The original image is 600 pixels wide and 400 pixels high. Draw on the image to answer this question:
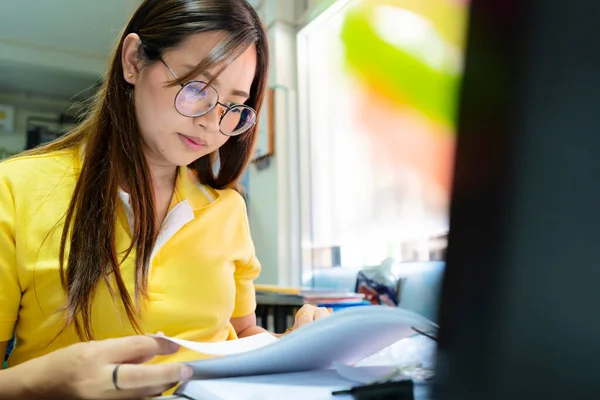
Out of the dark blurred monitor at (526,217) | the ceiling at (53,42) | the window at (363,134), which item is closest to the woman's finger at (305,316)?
the dark blurred monitor at (526,217)

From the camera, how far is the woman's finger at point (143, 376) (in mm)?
323

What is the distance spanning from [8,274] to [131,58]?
34 centimetres

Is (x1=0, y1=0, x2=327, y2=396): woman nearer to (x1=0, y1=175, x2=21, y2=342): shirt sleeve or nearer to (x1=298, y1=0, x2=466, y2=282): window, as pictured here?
(x1=0, y1=175, x2=21, y2=342): shirt sleeve

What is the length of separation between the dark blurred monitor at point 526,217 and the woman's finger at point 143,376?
224 mm

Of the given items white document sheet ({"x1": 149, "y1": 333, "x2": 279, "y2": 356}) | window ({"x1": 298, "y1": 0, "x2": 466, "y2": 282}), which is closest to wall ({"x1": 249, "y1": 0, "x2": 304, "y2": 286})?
window ({"x1": 298, "y1": 0, "x2": 466, "y2": 282})

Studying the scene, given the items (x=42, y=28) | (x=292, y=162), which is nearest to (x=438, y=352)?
(x=292, y=162)

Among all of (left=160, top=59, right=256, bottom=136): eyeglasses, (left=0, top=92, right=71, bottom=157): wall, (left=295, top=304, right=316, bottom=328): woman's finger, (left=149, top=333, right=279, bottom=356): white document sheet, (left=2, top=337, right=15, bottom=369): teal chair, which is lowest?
(left=2, top=337, right=15, bottom=369): teal chair

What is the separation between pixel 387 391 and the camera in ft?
0.97

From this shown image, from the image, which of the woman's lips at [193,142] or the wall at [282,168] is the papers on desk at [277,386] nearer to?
the woman's lips at [193,142]

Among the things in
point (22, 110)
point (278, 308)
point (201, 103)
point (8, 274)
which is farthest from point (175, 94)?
point (22, 110)

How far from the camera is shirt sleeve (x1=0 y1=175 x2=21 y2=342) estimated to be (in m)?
0.59

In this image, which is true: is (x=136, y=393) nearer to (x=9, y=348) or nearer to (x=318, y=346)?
(x=318, y=346)

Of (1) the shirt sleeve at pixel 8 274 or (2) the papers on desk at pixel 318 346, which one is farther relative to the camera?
(1) the shirt sleeve at pixel 8 274

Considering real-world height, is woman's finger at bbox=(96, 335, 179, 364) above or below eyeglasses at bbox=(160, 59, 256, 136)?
below
